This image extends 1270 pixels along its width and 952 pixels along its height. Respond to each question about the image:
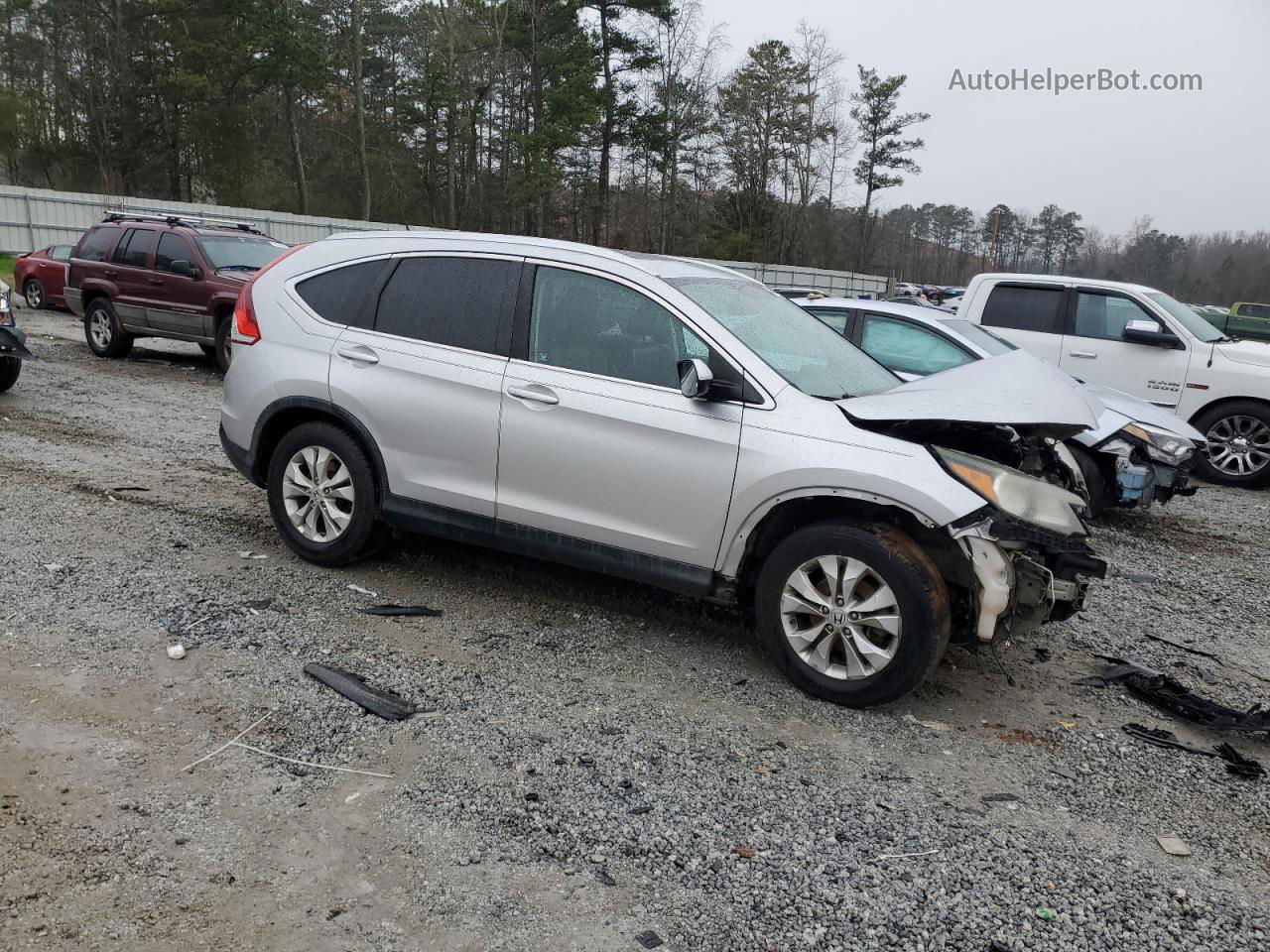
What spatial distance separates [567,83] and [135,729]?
34.8 metres

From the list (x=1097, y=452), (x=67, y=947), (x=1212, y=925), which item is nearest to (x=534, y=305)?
(x=67, y=947)

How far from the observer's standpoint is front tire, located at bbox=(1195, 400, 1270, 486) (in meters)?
9.83

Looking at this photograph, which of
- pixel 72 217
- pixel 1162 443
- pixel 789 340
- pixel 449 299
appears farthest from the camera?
pixel 72 217

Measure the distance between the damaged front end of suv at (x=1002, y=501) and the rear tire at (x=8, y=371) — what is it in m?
9.61

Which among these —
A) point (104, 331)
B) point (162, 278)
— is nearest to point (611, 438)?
point (162, 278)

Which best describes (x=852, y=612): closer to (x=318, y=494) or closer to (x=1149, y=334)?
(x=318, y=494)

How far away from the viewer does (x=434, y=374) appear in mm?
4941

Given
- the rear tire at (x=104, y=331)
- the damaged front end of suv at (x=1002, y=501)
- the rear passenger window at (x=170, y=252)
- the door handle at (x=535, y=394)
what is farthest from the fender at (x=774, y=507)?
the rear tire at (x=104, y=331)

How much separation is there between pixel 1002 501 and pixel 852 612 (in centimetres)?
79

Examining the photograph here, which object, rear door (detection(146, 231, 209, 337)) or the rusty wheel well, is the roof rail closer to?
rear door (detection(146, 231, 209, 337))

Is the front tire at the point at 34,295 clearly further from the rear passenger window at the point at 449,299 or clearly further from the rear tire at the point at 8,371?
the rear passenger window at the point at 449,299

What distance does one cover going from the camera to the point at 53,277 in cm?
1889

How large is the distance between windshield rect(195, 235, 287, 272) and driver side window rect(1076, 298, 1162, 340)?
406 inches

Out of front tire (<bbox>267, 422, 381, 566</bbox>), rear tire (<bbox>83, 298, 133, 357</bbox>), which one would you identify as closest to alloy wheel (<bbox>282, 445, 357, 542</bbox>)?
front tire (<bbox>267, 422, 381, 566</bbox>)
